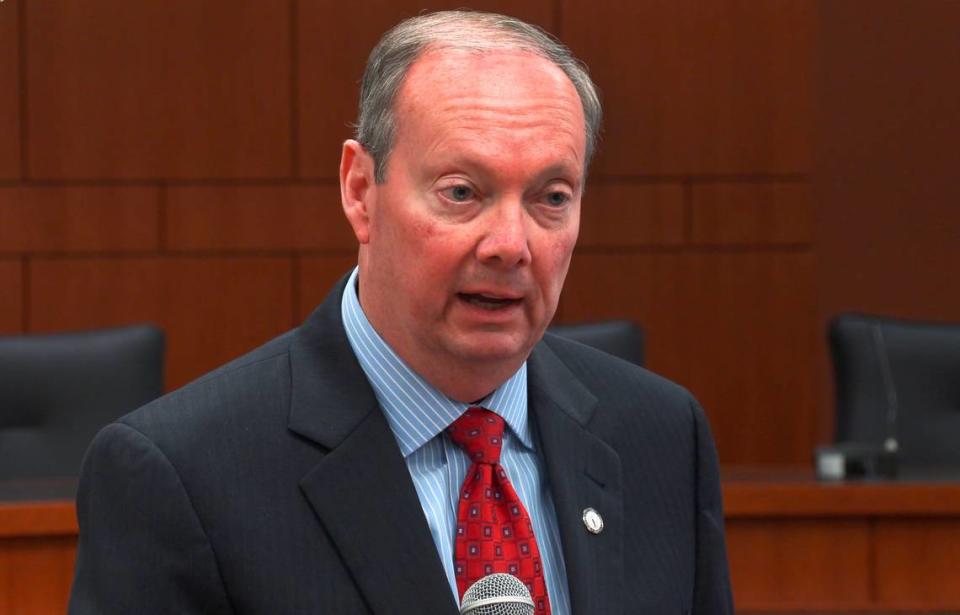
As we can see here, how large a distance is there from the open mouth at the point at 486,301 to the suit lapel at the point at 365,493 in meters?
0.18

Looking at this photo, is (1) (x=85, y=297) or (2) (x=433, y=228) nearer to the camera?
(2) (x=433, y=228)

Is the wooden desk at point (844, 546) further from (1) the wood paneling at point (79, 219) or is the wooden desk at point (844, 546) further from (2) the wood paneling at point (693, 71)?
(1) the wood paneling at point (79, 219)

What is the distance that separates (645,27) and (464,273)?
5.31 metres

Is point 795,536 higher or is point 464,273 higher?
point 464,273

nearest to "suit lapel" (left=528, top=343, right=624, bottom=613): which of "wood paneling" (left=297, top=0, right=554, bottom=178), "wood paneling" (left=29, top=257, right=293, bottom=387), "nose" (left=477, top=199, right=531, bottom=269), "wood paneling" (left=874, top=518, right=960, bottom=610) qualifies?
"nose" (left=477, top=199, right=531, bottom=269)

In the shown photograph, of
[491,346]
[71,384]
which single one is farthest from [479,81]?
[71,384]

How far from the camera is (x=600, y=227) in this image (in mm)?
6723

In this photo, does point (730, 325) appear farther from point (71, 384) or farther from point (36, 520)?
point (36, 520)

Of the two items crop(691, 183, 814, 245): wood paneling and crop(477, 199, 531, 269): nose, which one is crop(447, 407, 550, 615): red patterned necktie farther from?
crop(691, 183, 814, 245): wood paneling

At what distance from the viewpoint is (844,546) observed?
3.65 metres

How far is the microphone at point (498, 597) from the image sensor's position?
4.73ft

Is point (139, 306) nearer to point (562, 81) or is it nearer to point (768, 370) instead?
point (768, 370)

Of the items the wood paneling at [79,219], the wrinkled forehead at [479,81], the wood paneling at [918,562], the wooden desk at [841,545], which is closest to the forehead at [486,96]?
the wrinkled forehead at [479,81]

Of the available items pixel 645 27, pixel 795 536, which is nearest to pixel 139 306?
pixel 645 27
